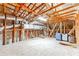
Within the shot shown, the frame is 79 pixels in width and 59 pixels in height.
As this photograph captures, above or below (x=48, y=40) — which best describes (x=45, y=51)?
below

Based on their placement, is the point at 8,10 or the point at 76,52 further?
the point at 8,10

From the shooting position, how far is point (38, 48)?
2.40m

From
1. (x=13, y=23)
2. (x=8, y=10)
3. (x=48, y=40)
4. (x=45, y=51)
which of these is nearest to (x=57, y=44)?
(x=48, y=40)

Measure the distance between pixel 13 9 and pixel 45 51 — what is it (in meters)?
1.01

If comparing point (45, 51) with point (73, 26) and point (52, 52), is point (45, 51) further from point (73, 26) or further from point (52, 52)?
point (73, 26)

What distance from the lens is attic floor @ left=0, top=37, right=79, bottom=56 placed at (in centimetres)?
229

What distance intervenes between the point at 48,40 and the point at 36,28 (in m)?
0.34

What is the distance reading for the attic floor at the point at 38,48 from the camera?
7.52 ft

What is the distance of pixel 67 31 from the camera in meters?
2.42

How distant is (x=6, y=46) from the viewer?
2428 mm

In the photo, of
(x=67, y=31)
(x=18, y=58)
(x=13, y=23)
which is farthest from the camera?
(x=13, y=23)

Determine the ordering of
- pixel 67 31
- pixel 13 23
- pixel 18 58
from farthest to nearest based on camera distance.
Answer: pixel 13 23 → pixel 67 31 → pixel 18 58

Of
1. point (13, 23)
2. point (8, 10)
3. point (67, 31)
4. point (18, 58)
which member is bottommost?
point (18, 58)

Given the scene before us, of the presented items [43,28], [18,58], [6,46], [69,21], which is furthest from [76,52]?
[6,46]
